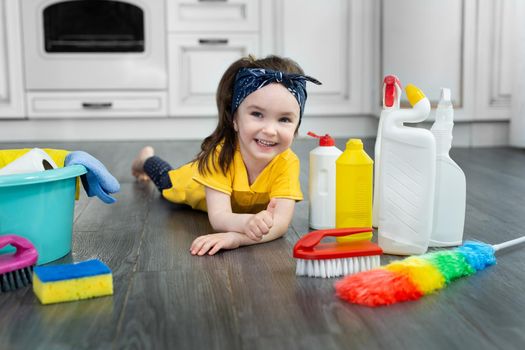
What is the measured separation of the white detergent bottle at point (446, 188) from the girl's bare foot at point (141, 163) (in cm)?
102

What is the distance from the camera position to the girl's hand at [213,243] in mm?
1283

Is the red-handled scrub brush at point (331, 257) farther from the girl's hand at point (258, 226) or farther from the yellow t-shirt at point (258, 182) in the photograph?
the yellow t-shirt at point (258, 182)

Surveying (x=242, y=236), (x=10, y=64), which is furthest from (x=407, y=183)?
(x=10, y=64)

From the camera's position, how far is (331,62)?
3.40 meters

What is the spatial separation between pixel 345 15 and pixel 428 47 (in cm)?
51

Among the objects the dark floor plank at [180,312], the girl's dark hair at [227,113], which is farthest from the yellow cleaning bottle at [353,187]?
the dark floor plank at [180,312]

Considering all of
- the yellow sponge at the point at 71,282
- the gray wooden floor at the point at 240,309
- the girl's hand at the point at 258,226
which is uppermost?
the girl's hand at the point at 258,226

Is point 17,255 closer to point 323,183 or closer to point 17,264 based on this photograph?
point 17,264

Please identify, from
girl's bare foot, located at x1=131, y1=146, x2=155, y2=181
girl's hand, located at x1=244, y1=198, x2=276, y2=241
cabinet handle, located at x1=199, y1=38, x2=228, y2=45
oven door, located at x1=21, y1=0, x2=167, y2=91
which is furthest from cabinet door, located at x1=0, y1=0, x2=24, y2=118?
girl's hand, located at x1=244, y1=198, x2=276, y2=241

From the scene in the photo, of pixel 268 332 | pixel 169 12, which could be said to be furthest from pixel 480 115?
pixel 268 332

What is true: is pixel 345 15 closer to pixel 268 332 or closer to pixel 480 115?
pixel 480 115

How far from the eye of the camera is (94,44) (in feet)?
10.8

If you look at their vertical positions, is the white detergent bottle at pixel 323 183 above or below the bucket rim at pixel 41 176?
below

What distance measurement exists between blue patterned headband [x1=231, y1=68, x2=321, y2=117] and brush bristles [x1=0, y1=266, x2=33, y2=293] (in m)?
0.51
